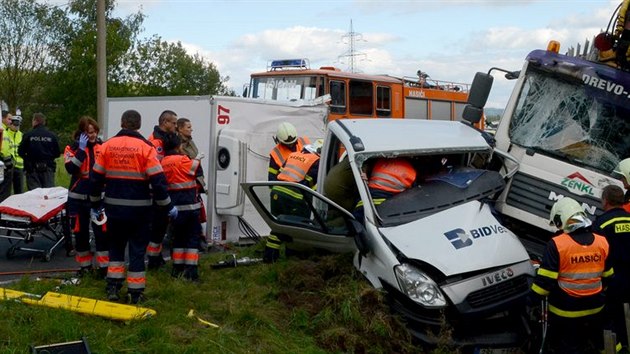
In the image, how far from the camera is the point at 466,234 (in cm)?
598

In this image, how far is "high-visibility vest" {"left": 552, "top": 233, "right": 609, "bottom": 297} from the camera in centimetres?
558

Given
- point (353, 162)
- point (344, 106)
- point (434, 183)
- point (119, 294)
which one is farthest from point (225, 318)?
point (344, 106)

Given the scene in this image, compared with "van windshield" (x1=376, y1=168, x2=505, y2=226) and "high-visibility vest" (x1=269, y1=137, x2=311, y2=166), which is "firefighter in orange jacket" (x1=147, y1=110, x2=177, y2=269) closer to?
"high-visibility vest" (x1=269, y1=137, x2=311, y2=166)

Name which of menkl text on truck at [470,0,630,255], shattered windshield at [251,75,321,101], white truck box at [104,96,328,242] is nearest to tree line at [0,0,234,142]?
shattered windshield at [251,75,321,101]

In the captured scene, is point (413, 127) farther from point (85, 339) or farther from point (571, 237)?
point (85, 339)

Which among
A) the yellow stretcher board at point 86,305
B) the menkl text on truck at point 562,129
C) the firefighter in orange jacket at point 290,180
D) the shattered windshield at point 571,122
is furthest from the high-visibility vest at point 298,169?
the yellow stretcher board at point 86,305

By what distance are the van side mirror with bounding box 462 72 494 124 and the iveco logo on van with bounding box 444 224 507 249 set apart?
1.71 meters

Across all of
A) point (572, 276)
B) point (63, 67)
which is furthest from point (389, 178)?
point (63, 67)

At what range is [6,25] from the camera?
39406 mm

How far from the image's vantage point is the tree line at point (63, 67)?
95.2ft

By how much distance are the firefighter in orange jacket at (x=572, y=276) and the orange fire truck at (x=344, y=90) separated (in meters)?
10.3

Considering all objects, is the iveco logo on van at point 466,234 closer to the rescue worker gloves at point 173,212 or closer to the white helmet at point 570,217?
the white helmet at point 570,217

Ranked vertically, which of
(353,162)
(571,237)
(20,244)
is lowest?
(20,244)

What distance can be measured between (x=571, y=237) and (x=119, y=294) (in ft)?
13.2
